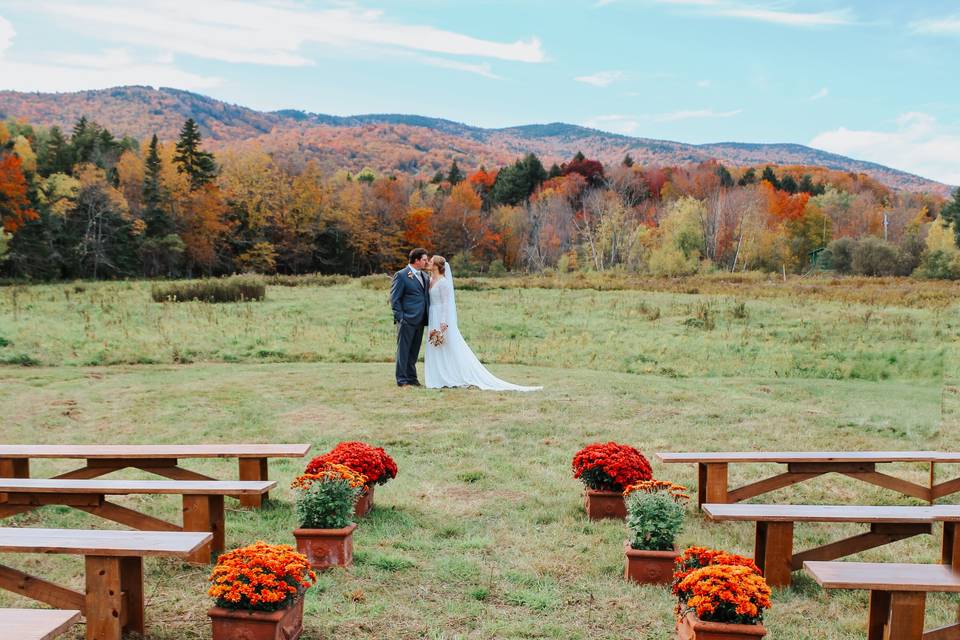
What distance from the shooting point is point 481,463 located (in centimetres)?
880

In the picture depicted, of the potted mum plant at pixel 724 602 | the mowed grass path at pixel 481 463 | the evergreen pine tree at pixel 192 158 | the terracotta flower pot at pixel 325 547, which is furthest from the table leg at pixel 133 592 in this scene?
the evergreen pine tree at pixel 192 158

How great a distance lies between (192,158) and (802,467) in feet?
222

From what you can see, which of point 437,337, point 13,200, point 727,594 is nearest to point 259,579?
point 727,594

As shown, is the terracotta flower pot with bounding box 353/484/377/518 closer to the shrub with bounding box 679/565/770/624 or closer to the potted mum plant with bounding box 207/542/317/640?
the potted mum plant with bounding box 207/542/317/640

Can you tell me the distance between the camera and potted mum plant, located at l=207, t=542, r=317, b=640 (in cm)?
409

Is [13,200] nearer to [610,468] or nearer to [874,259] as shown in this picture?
[874,259]

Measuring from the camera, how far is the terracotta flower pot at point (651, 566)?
17.5 ft

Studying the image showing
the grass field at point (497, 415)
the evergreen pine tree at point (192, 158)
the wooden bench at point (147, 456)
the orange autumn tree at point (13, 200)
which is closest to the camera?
the grass field at point (497, 415)

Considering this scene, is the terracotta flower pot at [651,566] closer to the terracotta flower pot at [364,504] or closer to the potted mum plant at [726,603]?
the potted mum plant at [726,603]

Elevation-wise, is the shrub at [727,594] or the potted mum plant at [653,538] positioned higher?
the shrub at [727,594]

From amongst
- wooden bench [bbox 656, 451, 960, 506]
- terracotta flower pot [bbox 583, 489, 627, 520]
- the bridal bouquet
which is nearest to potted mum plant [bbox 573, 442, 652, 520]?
terracotta flower pot [bbox 583, 489, 627, 520]

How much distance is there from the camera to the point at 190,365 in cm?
1703

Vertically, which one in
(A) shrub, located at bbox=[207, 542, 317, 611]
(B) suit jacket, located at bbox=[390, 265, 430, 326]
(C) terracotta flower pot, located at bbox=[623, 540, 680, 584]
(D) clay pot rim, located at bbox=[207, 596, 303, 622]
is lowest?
(C) terracotta flower pot, located at bbox=[623, 540, 680, 584]

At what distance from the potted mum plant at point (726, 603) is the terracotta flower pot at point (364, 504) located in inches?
130
